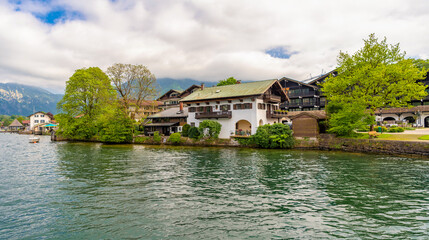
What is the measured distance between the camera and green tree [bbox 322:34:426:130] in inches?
1417

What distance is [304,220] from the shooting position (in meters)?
10.4

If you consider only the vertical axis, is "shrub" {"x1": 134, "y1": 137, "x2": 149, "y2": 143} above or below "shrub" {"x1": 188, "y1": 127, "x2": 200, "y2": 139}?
below

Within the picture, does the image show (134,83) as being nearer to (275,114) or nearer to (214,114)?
(214,114)

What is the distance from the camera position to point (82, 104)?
58.4m

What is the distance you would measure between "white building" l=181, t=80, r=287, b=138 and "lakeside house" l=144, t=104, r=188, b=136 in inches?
170

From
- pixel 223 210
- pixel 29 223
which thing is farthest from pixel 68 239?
pixel 223 210

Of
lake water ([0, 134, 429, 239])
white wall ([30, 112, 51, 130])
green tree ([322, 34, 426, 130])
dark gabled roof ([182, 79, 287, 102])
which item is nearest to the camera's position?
lake water ([0, 134, 429, 239])

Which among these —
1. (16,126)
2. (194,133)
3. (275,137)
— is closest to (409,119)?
(275,137)

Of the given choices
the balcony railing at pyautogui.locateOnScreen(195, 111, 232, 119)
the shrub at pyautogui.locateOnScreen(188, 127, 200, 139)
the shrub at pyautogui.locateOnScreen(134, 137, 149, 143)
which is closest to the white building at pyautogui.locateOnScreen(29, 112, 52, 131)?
the shrub at pyautogui.locateOnScreen(134, 137, 149, 143)

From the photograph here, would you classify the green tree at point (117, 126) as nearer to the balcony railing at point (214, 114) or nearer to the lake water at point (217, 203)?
the balcony railing at point (214, 114)

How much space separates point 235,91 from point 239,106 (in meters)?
3.93

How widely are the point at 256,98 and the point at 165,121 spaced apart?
2558cm

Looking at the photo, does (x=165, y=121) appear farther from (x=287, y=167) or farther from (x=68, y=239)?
(x=68, y=239)

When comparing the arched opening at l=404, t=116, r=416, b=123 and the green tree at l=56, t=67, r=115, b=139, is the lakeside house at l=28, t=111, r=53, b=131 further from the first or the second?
the arched opening at l=404, t=116, r=416, b=123
